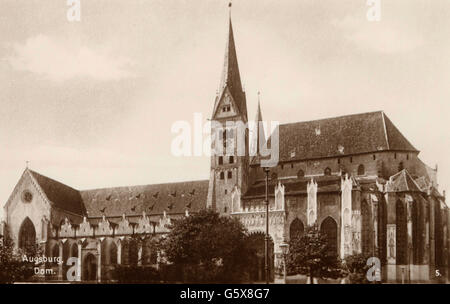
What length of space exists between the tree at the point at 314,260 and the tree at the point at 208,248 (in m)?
3.30

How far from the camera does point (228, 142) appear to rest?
5906 centimetres

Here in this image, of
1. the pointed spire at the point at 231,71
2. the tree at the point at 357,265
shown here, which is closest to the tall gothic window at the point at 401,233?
the tree at the point at 357,265

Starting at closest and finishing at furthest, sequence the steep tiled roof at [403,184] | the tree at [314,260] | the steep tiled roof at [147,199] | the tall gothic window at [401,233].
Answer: the tree at [314,260]
the tall gothic window at [401,233]
the steep tiled roof at [403,184]
the steep tiled roof at [147,199]

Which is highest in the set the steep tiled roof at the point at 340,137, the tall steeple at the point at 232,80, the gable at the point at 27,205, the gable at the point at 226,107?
the tall steeple at the point at 232,80

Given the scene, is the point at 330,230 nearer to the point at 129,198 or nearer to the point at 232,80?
the point at 232,80

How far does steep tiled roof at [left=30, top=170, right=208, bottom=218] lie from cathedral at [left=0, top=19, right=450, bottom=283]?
0.37 ft

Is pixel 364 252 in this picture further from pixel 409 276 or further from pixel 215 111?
pixel 215 111

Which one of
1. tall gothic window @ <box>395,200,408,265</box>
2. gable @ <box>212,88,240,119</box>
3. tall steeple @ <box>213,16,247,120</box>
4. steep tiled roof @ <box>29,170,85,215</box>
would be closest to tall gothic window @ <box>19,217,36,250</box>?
steep tiled roof @ <box>29,170,85,215</box>

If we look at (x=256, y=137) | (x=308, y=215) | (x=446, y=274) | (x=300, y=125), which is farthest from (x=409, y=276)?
(x=256, y=137)

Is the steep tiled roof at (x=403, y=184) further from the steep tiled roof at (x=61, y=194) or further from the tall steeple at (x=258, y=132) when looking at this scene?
the steep tiled roof at (x=61, y=194)

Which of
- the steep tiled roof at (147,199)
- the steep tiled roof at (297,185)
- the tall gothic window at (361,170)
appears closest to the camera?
the steep tiled roof at (297,185)

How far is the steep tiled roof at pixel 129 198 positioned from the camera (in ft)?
208

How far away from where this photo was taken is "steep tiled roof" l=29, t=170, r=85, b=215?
62406 millimetres
